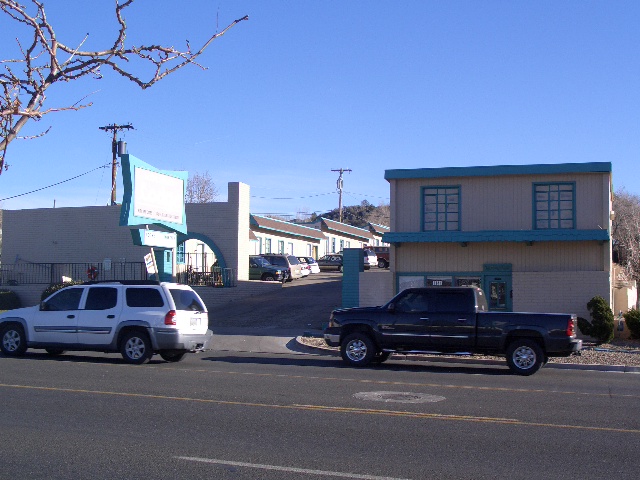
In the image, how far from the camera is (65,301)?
17312 mm

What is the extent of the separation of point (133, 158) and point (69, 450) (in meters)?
18.1

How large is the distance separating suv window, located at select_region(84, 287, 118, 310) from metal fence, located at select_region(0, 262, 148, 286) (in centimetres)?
1860

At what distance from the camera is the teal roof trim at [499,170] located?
2433cm

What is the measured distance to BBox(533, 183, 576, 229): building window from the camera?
24906mm

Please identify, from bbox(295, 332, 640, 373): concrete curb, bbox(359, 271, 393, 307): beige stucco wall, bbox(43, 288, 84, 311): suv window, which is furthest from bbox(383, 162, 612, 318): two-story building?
bbox(43, 288, 84, 311): suv window

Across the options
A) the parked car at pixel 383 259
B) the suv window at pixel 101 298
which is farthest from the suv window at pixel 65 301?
the parked car at pixel 383 259

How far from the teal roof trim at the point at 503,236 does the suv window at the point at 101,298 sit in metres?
10.9

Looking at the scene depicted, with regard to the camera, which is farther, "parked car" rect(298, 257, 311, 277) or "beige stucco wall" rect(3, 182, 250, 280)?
"parked car" rect(298, 257, 311, 277)

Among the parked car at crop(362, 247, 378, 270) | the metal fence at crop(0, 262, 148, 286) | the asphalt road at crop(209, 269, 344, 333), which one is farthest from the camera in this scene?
the parked car at crop(362, 247, 378, 270)

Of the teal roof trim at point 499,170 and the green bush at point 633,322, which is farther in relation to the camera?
the teal roof trim at point 499,170

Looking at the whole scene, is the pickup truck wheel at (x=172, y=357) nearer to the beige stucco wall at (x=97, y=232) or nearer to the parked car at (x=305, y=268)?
the beige stucco wall at (x=97, y=232)

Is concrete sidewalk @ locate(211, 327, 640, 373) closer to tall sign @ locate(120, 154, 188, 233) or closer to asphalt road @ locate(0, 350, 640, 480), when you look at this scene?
asphalt road @ locate(0, 350, 640, 480)

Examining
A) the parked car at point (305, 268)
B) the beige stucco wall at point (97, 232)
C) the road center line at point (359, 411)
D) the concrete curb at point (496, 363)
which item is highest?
the beige stucco wall at point (97, 232)

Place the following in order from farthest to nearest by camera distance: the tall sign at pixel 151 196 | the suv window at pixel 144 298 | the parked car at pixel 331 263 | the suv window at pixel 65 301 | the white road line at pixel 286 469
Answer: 1. the parked car at pixel 331 263
2. the tall sign at pixel 151 196
3. the suv window at pixel 65 301
4. the suv window at pixel 144 298
5. the white road line at pixel 286 469
